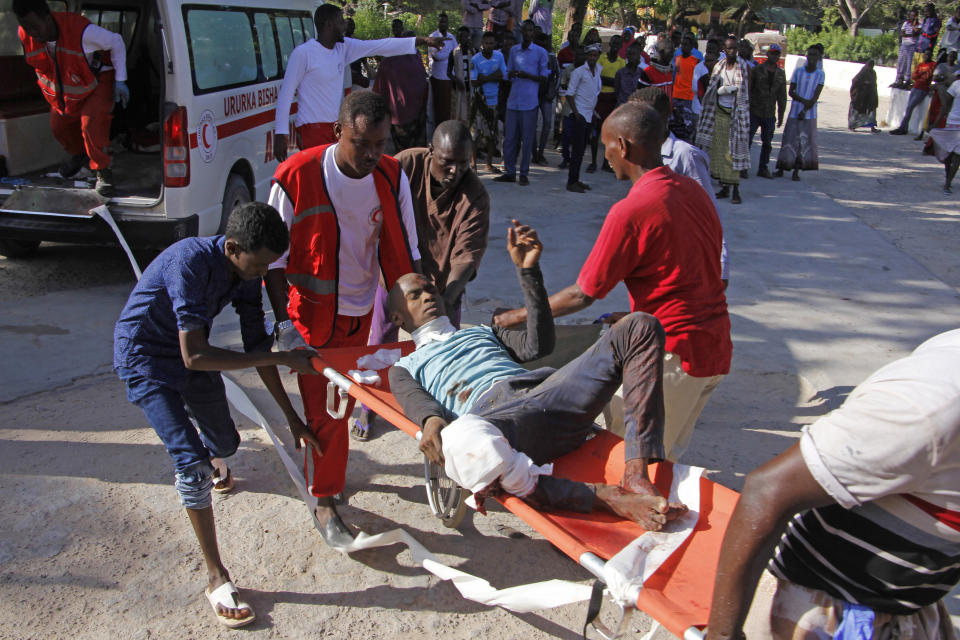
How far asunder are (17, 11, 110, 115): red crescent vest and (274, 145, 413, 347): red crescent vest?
11.7 ft

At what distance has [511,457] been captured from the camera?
2.42m

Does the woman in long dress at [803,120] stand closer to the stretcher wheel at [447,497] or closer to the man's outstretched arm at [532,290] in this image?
the man's outstretched arm at [532,290]

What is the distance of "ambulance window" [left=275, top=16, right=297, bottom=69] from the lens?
710 cm

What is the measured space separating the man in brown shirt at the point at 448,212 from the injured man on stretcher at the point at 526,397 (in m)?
0.49

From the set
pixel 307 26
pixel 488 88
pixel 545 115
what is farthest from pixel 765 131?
pixel 307 26

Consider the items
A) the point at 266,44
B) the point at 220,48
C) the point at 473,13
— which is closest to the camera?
the point at 220,48

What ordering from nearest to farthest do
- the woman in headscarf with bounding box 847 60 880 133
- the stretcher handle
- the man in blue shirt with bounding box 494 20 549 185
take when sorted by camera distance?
the stretcher handle, the man in blue shirt with bounding box 494 20 549 185, the woman in headscarf with bounding box 847 60 880 133

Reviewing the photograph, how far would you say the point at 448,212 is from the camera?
3.79 m

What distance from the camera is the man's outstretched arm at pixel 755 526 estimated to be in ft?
4.39

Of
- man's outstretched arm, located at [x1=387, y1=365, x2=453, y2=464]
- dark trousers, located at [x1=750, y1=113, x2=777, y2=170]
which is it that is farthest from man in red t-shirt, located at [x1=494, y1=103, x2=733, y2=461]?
dark trousers, located at [x1=750, y1=113, x2=777, y2=170]

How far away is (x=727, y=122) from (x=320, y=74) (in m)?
5.35

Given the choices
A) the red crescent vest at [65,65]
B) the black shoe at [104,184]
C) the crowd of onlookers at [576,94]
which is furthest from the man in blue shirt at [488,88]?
the black shoe at [104,184]

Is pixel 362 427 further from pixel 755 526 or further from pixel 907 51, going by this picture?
pixel 907 51

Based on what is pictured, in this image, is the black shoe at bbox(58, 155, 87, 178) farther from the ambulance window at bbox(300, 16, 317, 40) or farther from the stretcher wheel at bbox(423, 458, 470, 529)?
the stretcher wheel at bbox(423, 458, 470, 529)
